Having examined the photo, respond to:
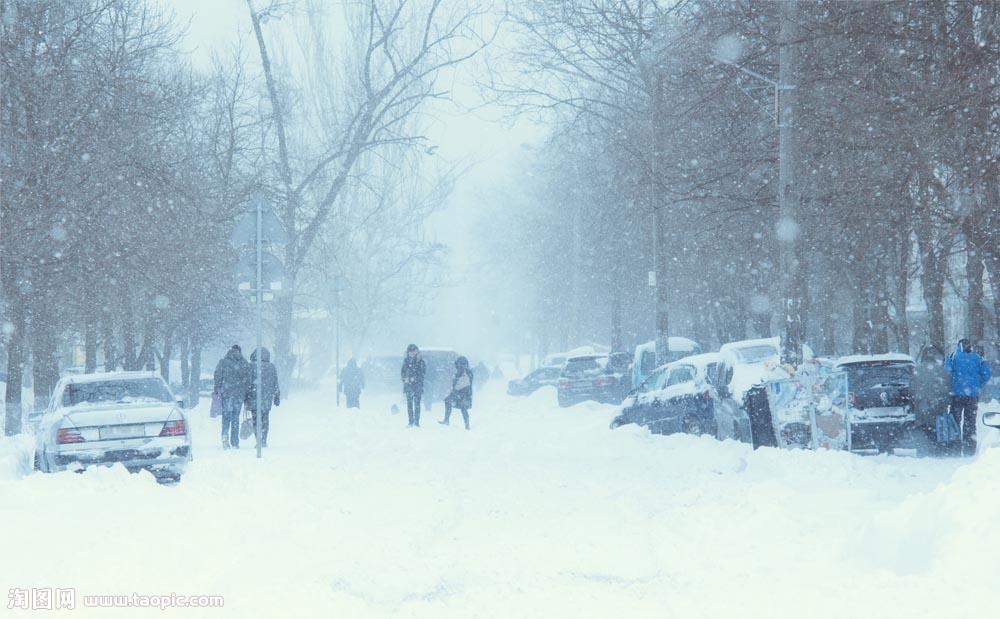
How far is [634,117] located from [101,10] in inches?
489

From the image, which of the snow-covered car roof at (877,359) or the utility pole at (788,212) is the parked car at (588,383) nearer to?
the utility pole at (788,212)

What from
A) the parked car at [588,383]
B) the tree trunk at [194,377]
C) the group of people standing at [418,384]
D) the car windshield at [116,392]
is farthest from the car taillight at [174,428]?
the tree trunk at [194,377]

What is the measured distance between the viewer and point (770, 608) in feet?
20.7

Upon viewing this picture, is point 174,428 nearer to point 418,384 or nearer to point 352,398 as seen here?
A: point 418,384

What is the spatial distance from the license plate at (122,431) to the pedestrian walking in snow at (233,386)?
5.67 metres

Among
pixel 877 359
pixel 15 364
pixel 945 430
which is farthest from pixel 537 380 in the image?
pixel 945 430

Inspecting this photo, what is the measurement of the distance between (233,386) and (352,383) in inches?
558

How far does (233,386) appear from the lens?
19500 millimetres

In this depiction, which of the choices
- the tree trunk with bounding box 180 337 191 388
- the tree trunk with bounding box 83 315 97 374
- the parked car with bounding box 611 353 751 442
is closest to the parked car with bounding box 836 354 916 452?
the parked car with bounding box 611 353 751 442

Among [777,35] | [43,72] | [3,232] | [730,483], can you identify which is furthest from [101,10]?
[730,483]

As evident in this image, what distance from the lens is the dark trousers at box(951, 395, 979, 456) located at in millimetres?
15516

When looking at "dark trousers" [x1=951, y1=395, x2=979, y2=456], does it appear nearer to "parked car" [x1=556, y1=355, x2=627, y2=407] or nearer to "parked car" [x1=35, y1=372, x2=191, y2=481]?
"parked car" [x1=35, y1=372, x2=191, y2=481]

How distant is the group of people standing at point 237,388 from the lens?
1950 centimetres

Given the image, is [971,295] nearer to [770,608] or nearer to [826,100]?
[826,100]
